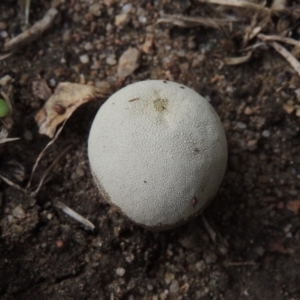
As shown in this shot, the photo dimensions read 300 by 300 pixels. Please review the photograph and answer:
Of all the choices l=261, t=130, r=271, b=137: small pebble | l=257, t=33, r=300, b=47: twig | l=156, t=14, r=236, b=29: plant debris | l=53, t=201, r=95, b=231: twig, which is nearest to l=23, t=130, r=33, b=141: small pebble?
l=53, t=201, r=95, b=231: twig

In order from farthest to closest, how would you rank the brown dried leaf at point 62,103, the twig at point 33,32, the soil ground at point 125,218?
the twig at point 33,32 → the brown dried leaf at point 62,103 → the soil ground at point 125,218

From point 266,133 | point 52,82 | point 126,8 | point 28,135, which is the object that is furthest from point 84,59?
point 266,133

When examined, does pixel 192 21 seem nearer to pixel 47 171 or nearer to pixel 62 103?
pixel 62 103

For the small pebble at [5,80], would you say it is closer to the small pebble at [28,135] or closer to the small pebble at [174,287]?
the small pebble at [28,135]

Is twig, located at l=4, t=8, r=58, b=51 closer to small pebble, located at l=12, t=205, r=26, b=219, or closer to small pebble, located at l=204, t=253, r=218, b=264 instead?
small pebble, located at l=12, t=205, r=26, b=219

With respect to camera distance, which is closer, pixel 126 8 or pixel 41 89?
pixel 41 89

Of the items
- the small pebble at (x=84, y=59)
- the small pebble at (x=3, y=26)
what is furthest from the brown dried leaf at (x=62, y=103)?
the small pebble at (x=3, y=26)

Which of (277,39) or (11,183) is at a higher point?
(277,39)
